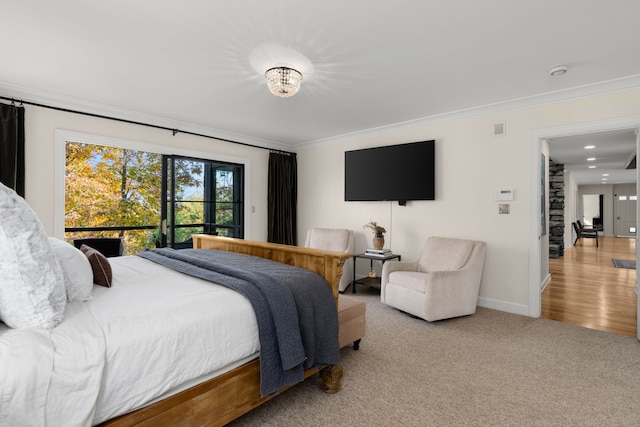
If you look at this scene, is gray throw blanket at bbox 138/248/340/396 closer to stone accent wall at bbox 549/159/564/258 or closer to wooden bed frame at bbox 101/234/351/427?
wooden bed frame at bbox 101/234/351/427

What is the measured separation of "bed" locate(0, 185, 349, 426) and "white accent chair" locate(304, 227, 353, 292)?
114 inches

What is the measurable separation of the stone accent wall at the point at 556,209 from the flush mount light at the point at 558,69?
530cm

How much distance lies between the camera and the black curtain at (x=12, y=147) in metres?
3.28

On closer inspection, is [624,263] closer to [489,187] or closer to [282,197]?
[489,187]

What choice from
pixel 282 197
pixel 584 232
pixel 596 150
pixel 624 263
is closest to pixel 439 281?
pixel 282 197

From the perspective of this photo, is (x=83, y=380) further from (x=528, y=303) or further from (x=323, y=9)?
(x=528, y=303)

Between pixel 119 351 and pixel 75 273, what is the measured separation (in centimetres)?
70

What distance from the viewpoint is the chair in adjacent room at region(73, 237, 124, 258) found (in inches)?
146

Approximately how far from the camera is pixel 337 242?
5.13 m

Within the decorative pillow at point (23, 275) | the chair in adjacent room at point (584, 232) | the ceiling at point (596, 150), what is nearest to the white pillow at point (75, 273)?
the decorative pillow at point (23, 275)

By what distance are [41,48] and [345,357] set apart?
3.46 meters

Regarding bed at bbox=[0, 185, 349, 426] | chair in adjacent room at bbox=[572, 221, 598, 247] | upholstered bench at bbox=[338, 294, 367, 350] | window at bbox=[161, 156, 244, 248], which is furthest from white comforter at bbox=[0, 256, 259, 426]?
chair in adjacent room at bbox=[572, 221, 598, 247]

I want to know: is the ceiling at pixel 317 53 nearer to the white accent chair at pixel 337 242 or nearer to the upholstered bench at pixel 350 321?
the white accent chair at pixel 337 242

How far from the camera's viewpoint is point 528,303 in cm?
374
